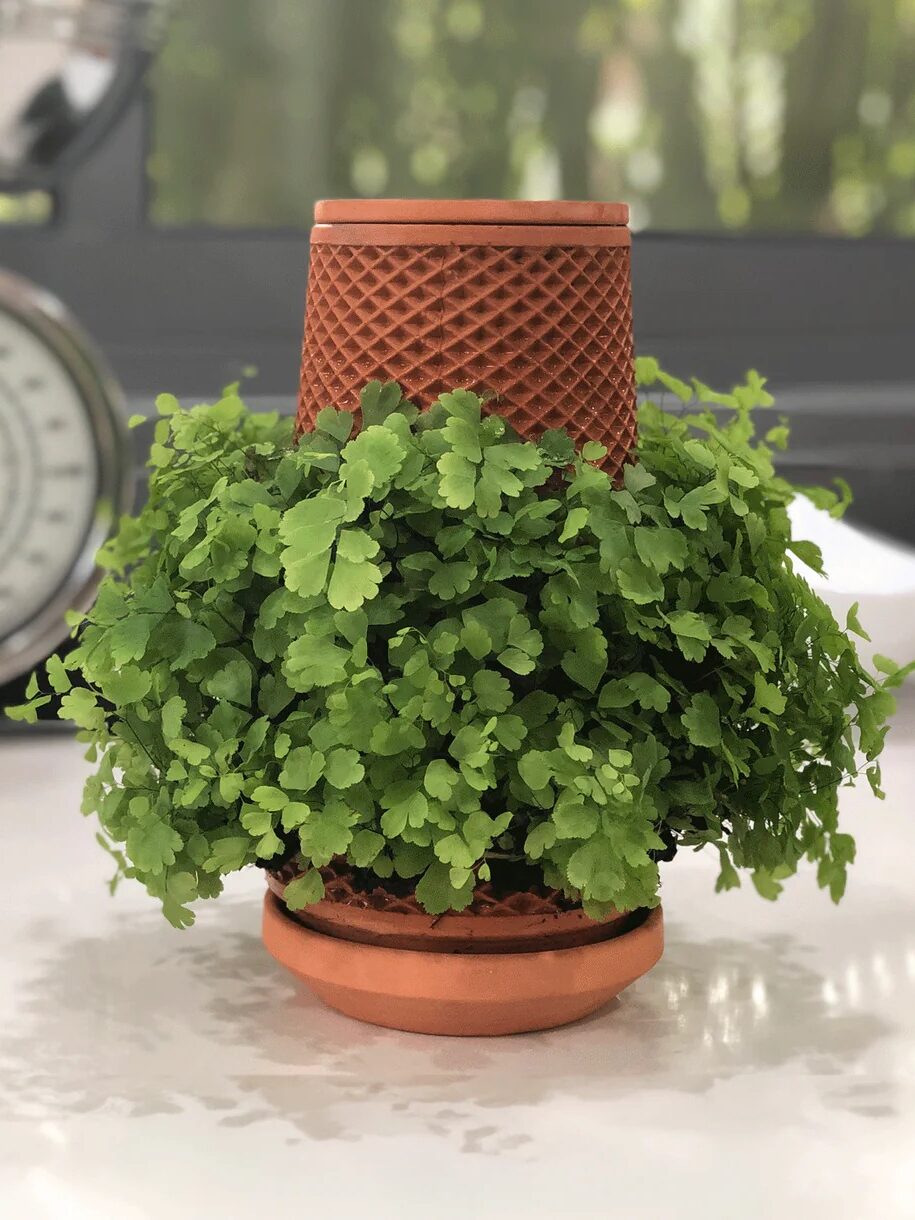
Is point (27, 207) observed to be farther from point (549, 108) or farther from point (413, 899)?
point (413, 899)

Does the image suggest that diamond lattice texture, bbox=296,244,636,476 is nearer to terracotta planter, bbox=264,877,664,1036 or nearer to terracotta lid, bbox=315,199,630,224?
terracotta lid, bbox=315,199,630,224

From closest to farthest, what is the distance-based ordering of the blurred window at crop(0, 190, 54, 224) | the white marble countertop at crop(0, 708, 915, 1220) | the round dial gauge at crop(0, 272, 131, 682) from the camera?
the white marble countertop at crop(0, 708, 915, 1220), the round dial gauge at crop(0, 272, 131, 682), the blurred window at crop(0, 190, 54, 224)

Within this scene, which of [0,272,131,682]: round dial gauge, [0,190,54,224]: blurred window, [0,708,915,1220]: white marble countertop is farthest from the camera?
[0,190,54,224]: blurred window

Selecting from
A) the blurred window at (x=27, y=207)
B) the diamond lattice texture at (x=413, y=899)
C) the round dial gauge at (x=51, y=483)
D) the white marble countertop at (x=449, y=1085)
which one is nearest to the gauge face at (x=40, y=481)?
the round dial gauge at (x=51, y=483)

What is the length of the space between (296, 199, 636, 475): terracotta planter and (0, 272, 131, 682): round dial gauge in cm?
46

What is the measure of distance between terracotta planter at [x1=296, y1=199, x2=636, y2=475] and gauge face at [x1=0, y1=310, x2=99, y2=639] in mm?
472

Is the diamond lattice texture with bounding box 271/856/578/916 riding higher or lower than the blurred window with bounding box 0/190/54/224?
lower

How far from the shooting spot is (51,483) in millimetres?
1111

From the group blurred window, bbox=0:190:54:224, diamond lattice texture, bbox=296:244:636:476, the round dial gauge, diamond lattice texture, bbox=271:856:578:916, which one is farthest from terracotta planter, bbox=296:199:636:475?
blurred window, bbox=0:190:54:224

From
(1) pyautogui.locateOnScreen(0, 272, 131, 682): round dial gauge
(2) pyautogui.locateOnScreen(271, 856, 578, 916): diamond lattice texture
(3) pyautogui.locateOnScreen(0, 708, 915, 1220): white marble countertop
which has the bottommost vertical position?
(3) pyautogui.locateOnScreen(0, 708, 915, 1220): white marble countertop

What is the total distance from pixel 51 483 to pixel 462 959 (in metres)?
0.58

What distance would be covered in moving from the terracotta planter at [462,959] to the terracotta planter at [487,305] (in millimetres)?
196

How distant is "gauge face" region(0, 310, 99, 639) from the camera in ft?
3.59

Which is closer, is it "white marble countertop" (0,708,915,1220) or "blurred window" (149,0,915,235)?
"white marble countertop" (0,708,915,1220)
